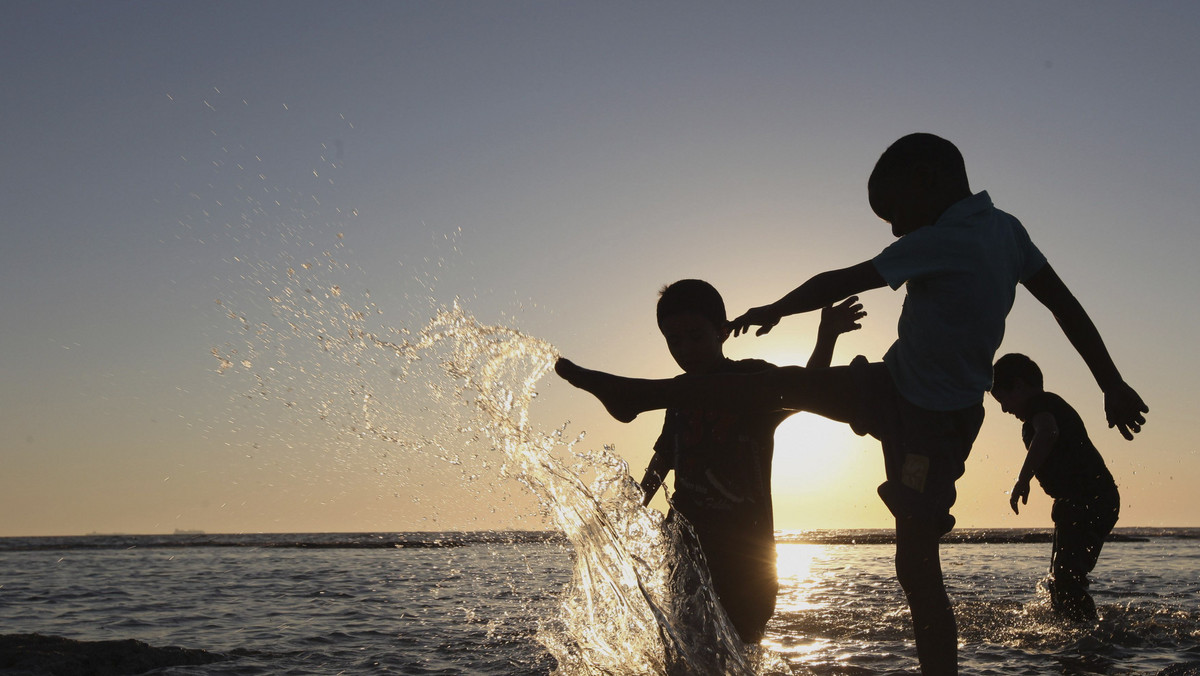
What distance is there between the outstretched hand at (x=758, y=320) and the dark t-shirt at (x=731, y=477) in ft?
2.07

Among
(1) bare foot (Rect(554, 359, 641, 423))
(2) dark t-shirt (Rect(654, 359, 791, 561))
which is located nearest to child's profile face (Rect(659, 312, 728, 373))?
(2) dark t-shirt (Rect(654, 359, 791, 561))

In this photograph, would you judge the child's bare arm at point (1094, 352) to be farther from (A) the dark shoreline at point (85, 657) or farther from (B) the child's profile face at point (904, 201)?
(A) the dark shoreline at point (85, 657)

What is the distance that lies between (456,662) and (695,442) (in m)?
2.18

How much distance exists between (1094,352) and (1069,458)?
9.90 ft

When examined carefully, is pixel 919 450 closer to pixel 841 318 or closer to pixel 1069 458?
pixel 841 318

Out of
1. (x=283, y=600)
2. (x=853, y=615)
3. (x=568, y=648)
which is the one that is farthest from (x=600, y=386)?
(x=283, y=600)

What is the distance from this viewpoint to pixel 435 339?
456cm

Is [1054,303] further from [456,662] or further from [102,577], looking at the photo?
[102,577]

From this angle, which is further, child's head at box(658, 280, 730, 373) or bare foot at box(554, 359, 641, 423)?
child's head at box(658, 280, 730, 373)

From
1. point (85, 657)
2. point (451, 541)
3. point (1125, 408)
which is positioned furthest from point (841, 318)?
point (451, 541)

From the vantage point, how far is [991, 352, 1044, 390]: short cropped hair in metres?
5.85

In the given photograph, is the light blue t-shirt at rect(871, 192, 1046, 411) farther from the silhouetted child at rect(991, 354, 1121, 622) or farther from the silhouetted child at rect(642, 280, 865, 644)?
the silhouetted child at rect(991, 354, 1121, 622)

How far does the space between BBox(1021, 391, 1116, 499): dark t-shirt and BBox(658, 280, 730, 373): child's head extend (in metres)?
3.25

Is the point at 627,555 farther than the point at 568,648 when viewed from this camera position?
No
